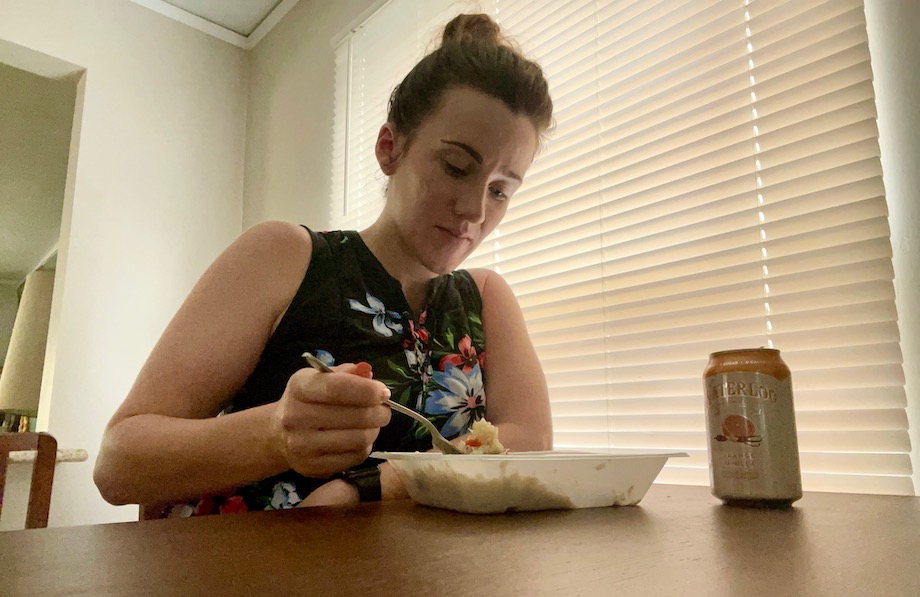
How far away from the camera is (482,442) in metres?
0.62

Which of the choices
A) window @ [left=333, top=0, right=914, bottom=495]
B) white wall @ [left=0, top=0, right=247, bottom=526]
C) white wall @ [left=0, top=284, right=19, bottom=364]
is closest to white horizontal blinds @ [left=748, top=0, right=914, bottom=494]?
window @ [left=333, top=0, right=914, bottom=495]

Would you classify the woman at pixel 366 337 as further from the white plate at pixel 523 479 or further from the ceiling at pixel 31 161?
the ceiling at pixel 31 161

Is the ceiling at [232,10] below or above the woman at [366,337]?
above

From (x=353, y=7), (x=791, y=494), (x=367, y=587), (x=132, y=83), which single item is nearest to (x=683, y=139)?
(x=791, y=494)

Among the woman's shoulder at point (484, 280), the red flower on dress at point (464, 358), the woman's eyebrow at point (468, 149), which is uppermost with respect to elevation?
the woman's eyebrow at point (468, 149)

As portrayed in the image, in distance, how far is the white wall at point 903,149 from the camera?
0.81 metres

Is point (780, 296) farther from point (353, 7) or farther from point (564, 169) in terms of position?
point (353, 7)

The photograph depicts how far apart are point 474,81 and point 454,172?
5.4 inches

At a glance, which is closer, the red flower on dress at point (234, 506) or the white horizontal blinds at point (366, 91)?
the red flower on dress at point (234, 506)

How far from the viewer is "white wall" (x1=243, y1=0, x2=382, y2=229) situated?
2104 millimetres

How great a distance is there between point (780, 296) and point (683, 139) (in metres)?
0.34

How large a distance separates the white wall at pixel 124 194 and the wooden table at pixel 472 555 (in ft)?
5.73

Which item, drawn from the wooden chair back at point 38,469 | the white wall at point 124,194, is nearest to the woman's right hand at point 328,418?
the wooden chair back at point 38,469

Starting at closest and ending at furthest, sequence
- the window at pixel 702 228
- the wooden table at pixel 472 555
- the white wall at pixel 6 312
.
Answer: the wooden table at pixel 472 555
the window at pixel 702 228
the white wall at pixel 6 312
